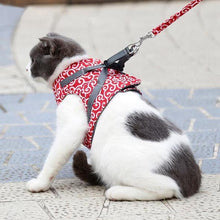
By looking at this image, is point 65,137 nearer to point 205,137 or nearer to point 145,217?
point 145,217

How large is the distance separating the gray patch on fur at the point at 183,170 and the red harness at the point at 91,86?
0.49m

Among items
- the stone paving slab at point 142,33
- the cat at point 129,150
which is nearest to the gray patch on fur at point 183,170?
the cat at point 129,150

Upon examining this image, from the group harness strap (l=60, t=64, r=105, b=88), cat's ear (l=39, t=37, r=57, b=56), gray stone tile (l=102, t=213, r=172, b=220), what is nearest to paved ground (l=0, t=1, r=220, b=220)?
gray stone tile (l=102, t=213, r=172, b=220)

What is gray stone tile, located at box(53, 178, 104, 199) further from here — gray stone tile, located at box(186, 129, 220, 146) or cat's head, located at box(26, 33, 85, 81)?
gray stone tile, located at box(186, 129, 220, 146)

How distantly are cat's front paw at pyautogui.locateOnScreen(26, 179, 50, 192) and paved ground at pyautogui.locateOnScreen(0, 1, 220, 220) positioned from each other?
4 centimetres

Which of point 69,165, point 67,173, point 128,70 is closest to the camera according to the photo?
point 67,173

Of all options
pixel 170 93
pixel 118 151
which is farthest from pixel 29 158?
pixel 170 93

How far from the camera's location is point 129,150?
128 inches

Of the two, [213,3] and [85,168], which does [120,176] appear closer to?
[85,168]

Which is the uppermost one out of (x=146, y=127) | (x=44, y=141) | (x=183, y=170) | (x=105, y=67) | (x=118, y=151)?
(x=105, y=67)

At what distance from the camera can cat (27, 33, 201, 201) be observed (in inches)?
128

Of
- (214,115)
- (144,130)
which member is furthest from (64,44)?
(214,115)

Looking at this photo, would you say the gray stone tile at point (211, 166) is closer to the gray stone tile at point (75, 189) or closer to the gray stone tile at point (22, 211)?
the gray stone tile at point (75, 189)

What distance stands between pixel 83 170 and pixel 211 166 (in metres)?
0.93
